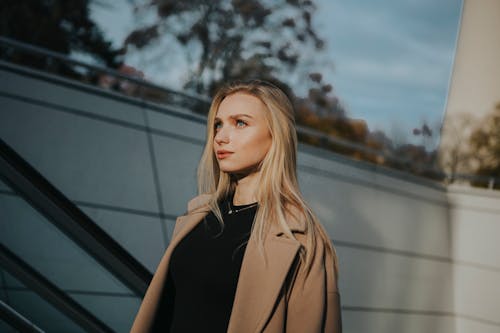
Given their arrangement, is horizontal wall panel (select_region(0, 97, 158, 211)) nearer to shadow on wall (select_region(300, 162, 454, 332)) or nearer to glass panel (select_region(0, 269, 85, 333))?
shadow on wall (select_region(300, 162, 454, 332))

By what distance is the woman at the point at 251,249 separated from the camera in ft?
4.84

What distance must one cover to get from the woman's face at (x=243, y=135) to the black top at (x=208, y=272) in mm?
194

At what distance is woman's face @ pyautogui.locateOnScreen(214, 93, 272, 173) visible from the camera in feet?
5.40

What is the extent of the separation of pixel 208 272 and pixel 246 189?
0.34 meters

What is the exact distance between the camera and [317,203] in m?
5.84

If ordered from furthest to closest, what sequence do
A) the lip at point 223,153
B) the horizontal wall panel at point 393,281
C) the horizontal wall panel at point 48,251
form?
the horizontal wall panel at point 393,281 < the horizontal wall panel at point 48,251 < the lip at point 223,153

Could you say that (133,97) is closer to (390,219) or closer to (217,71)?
(390,219)

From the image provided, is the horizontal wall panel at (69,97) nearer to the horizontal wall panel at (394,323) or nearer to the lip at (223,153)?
the lip at (223,153)

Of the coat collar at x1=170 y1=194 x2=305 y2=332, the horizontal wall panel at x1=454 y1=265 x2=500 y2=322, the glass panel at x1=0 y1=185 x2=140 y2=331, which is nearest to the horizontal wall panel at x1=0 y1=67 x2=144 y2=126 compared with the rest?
the glass panel at x1=0 y1=185 x2=140 y2=331

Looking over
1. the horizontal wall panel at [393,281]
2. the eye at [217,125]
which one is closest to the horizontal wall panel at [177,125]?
the horizontal wall panel at [393,281]

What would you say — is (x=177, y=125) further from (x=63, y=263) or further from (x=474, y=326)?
(x=474, y=326)

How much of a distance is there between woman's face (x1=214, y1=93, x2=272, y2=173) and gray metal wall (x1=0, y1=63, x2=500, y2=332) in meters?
1.01

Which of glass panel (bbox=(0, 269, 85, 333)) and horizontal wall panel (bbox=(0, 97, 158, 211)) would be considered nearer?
glass panel (bbox=(0, 269, 85, 333))

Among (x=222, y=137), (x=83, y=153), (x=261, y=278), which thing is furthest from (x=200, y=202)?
(x=83, y=153)
